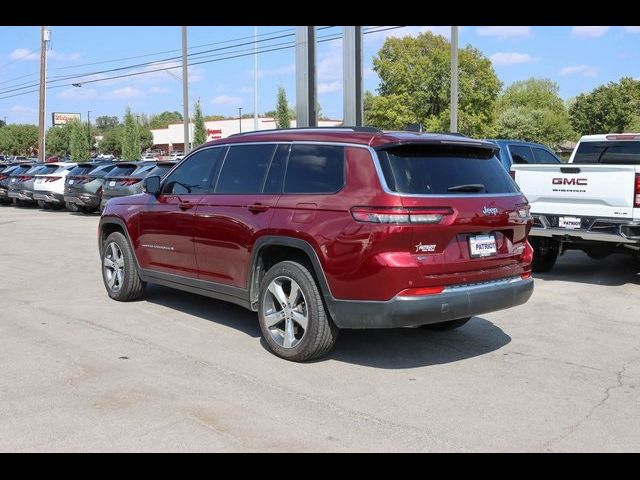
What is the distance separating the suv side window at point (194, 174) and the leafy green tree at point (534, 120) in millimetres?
59243

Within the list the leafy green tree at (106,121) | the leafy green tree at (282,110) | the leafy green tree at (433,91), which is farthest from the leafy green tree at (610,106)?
the leafy green tree at (106,121)

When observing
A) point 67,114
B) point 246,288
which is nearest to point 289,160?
point 246,288

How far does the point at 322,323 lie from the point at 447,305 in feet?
3.17

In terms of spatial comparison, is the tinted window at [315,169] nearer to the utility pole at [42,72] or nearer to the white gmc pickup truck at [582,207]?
the white gmc pickup truck at [582,207]

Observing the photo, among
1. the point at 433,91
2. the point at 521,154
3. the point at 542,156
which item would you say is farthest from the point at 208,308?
the point at 433,91

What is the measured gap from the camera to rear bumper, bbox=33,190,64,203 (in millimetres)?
21562

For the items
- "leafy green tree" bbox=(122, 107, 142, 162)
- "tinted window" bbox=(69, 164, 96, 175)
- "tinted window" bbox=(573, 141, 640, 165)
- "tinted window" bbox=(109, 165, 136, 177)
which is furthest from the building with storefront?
"tinted window" bbox=(573, 141, 640, 165)

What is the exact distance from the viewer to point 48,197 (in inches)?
859

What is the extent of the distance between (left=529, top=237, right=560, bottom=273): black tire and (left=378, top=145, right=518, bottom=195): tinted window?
438 centimetres

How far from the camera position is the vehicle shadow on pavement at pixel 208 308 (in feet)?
21.8

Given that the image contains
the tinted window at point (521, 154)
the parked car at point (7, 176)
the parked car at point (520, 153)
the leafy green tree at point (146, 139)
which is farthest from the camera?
the leafy green tree at point (146, 139)

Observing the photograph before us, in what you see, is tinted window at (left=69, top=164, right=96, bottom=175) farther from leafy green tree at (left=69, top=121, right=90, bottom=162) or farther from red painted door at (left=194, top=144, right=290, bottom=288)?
leafy green tree at (left=69, top=121, right=90, bottom=162)

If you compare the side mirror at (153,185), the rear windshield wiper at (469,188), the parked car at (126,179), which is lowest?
the rear windshield wiper at (469,188)

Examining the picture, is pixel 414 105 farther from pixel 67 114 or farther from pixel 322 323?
pixel 67 114
